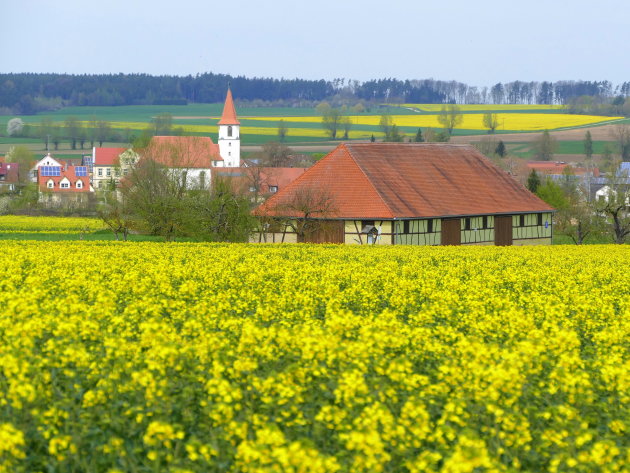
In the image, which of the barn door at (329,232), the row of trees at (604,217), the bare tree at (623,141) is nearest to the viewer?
the barn door at (329,232)

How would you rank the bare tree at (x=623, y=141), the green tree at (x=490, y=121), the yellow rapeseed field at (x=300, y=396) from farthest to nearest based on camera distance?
the green tree at (x=490, y=121), the bare tree at (x=623, y=141), the yellow rapeseed field at (x=300, y=396)

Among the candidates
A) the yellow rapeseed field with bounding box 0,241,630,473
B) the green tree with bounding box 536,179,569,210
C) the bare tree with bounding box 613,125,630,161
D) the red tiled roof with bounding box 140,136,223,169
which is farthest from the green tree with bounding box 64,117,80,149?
the yellow rapeseed field with bounding box 0,241,630,473

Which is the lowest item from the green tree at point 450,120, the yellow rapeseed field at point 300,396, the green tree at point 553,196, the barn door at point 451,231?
the yellow rapeseed field at point 300,396

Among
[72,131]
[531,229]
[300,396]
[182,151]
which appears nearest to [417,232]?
[531,229]

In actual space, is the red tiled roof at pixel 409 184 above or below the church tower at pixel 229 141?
below

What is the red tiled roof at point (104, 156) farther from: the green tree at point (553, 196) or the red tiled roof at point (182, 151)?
the green tree at point (553, 196)

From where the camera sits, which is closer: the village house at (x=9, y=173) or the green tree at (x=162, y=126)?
the village house at (x=9, y=173)

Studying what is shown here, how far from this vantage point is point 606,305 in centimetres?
1775

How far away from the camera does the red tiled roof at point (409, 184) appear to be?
5344cm

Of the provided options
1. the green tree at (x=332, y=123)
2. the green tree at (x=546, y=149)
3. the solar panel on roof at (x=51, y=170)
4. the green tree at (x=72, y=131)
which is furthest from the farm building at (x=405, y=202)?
the green tree at (x=72, y=131)

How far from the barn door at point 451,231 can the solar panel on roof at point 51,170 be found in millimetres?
101101

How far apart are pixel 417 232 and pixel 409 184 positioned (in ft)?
14.4

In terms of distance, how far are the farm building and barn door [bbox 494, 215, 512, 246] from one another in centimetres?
6

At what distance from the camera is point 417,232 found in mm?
53781
